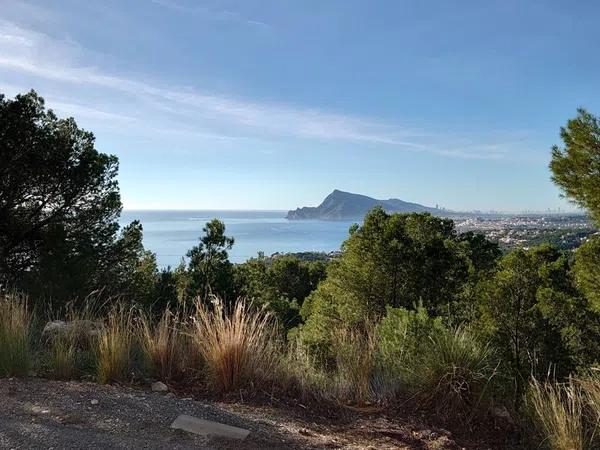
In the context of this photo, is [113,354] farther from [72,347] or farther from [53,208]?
[53,208]

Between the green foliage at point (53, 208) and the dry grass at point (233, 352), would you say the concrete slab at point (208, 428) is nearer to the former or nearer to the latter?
the dry grass at point (233, 352)

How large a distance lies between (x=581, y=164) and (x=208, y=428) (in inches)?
351

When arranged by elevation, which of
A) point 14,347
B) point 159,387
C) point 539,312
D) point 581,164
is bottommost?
point 539,312

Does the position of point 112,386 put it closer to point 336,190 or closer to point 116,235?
point 116,235

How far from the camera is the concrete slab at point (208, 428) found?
9.12 ft

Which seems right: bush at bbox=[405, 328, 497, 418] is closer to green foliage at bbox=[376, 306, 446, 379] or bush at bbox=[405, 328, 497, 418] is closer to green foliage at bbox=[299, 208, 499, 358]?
green foliage at bbox=[376, 306, 446, 379]

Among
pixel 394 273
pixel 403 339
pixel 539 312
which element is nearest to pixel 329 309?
pixel 394 273

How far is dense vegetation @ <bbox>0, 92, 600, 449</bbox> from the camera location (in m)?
3.82

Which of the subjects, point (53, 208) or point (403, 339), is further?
point (53, 208)

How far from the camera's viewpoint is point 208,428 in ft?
9.27

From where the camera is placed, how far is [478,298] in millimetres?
15883

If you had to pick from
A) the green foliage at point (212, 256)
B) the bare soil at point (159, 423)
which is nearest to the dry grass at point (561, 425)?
the bare soil at point (159, 423)

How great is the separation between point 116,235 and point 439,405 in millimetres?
12696

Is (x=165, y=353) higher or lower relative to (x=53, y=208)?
lower
